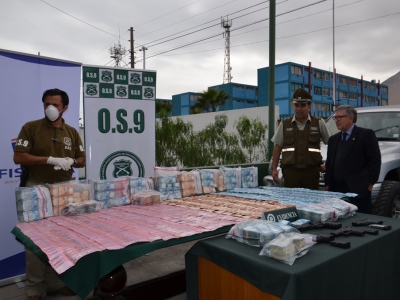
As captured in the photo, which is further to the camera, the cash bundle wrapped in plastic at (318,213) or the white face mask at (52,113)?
the white face mask at (52,113)

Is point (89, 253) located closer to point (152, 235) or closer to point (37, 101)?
point (152, 235)

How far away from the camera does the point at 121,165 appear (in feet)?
14.6

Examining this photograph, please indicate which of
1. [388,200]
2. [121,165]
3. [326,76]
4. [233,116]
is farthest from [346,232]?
[326,76]

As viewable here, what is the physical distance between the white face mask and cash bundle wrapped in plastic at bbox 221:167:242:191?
75.1 inches

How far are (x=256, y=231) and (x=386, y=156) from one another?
4098 mm

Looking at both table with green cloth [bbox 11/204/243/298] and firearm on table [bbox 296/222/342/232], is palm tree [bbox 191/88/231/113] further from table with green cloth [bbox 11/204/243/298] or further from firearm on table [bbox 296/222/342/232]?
firearm on table [bbox 296/222/342/232]

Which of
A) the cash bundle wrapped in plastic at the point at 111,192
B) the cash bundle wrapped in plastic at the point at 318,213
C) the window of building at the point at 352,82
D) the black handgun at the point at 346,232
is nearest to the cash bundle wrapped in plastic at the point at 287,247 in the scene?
the black handgun at the point at 346,232

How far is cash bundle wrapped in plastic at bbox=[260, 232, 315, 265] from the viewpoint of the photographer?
1846 millimetres

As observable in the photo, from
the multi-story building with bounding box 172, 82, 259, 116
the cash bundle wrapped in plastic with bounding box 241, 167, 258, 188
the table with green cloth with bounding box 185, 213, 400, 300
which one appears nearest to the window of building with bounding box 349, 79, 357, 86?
the multi-story building with bounding box 172, 82, 259, 116

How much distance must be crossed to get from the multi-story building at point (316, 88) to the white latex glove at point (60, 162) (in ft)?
106

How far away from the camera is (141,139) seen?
15.1ft

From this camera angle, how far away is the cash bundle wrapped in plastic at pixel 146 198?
3.09m

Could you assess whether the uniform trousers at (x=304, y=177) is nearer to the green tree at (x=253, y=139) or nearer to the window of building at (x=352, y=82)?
the green tree at (x=253, y=139)

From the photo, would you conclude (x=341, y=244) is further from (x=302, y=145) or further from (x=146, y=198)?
(x=302, y=145)
